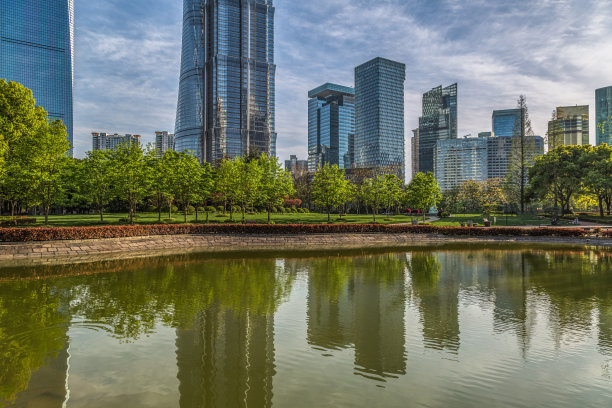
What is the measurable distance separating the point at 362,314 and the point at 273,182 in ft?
98.9

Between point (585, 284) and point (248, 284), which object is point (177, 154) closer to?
point (248, 284)

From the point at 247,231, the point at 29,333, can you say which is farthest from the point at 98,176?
the point at 29,333

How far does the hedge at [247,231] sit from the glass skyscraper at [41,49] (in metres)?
133

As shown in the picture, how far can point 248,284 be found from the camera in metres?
14.7

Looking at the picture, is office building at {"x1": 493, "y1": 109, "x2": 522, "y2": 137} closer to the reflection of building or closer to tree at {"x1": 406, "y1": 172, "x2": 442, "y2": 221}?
tree at {"x1": 406, "y1": 172, "x2": 442, "y2": 221}

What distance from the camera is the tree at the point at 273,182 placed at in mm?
39312

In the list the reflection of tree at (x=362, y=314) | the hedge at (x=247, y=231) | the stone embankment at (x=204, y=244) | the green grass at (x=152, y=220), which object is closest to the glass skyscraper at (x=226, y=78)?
the green grass at (x=152, y=220)

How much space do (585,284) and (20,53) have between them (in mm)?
174479

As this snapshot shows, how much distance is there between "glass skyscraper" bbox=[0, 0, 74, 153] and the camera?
Result: 130m

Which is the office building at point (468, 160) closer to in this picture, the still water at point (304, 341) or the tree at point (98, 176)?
the tree at point (98, 176)

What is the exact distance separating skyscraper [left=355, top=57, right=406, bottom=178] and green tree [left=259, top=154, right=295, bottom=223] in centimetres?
14682

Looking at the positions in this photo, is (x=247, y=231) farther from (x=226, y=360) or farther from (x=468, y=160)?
(x=468, y=160)

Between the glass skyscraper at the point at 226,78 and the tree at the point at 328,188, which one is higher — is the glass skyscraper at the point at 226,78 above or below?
above

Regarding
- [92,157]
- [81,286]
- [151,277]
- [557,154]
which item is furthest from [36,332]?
[557,154]
